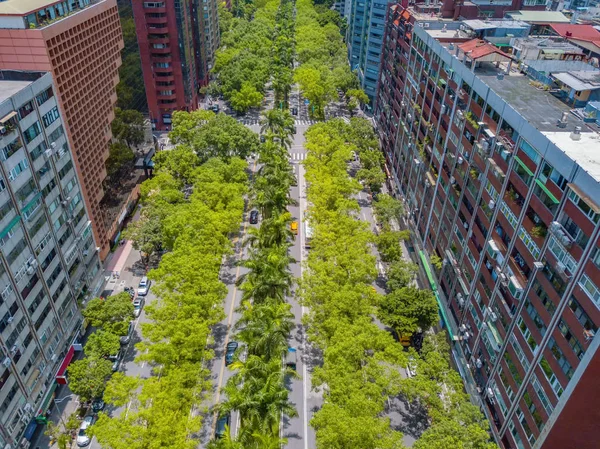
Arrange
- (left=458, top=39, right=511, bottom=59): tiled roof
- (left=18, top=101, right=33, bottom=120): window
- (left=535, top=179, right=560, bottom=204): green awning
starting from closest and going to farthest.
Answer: (left=535, top=179, right=560, bottom=204): green awning → (left=18, top=101, right=33, bottom=120): window → (left=458, top=39, right=511, bottom=59): tiled roof

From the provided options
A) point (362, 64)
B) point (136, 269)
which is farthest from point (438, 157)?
point (362, 64)

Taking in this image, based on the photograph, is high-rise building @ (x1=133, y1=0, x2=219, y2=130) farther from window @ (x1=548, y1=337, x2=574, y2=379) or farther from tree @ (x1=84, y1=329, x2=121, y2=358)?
window @ (x1=548, y1=337, x2=574, y2=379)

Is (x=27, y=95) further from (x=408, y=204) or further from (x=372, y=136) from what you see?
(x=372, y=136)

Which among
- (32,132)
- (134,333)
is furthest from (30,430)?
(32,132)

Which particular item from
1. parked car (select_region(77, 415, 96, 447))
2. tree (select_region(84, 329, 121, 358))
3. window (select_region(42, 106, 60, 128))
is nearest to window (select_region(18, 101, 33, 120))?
window (select_region(42, 106, 60, 128))

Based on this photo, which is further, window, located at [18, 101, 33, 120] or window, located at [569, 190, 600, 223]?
window, located at [18, 101, 33, 120]

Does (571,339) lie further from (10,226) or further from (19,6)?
(19,6)
